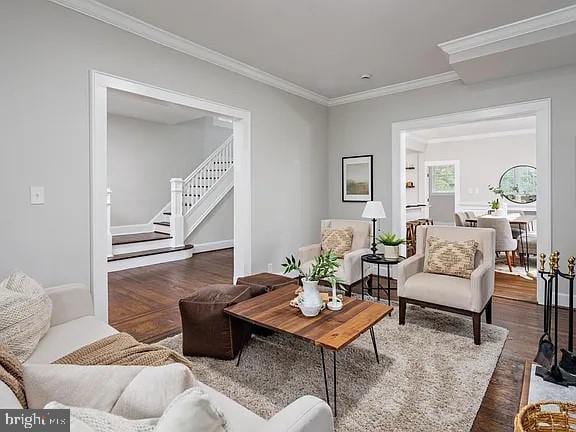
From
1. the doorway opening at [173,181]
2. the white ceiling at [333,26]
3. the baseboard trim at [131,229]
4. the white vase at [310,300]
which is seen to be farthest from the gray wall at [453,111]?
the baseboard trim at [131,229]

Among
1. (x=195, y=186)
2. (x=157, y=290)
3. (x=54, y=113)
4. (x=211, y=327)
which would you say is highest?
(x=54, y=113)

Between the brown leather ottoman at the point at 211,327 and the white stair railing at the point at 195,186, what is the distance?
4.36 metres

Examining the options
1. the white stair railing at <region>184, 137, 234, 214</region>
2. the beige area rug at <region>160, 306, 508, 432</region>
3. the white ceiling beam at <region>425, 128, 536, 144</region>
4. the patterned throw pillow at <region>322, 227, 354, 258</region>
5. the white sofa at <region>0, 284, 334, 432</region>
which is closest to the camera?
the white sofa at <region>0, 284, 334, 432</region>

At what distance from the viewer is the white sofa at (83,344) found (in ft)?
3.23

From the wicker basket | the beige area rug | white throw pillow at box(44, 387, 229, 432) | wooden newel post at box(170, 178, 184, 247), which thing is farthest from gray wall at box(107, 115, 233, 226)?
the wicker basket

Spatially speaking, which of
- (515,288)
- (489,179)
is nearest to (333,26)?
(515,288)

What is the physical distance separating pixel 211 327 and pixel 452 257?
89.2 inches

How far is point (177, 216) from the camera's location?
6.71m

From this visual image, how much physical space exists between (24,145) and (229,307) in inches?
75.9

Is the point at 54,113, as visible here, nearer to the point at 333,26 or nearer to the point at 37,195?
the point at 37,195

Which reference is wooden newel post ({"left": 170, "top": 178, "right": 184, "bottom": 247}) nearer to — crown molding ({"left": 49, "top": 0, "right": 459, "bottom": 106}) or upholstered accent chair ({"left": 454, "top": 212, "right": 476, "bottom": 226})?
crown molding ({"left": 49, "top": 0, "right": 459, "bottom": 106})

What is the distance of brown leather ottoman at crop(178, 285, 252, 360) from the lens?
2512mm

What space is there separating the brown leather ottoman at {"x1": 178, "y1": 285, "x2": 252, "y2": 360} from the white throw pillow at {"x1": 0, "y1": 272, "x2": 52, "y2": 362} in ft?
2.99

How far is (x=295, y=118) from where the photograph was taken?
501cm
